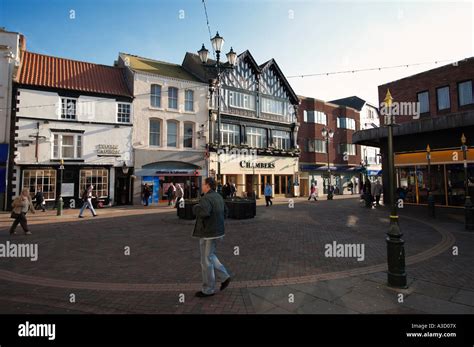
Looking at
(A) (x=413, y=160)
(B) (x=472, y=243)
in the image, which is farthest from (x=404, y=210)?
(B) (x=472, y=243)

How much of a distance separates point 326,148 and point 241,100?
1429cm

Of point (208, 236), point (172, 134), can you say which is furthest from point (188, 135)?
point (208, 236)

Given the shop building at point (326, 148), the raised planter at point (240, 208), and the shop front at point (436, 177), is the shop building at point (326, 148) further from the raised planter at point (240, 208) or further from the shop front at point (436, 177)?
the raised planter at point (240, 208)

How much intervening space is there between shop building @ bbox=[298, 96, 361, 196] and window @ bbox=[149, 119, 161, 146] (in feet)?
57.0

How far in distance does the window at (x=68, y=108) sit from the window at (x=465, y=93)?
25.6m

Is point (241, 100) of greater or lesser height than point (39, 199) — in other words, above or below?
above

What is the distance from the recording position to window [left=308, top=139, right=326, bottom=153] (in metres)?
33.1

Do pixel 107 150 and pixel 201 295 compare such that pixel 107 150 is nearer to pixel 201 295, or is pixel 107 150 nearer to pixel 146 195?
pixel 146 195

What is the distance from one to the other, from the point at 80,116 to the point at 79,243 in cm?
1441

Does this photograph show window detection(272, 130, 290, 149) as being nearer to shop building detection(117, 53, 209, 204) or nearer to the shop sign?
shop building detection(117, 53, 209, 204)

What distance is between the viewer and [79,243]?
8.14 m

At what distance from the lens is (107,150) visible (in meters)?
20.0

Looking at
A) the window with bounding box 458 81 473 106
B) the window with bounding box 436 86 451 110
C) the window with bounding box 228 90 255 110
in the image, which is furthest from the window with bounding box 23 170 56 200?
the window with bounding box 458 81 473 106
